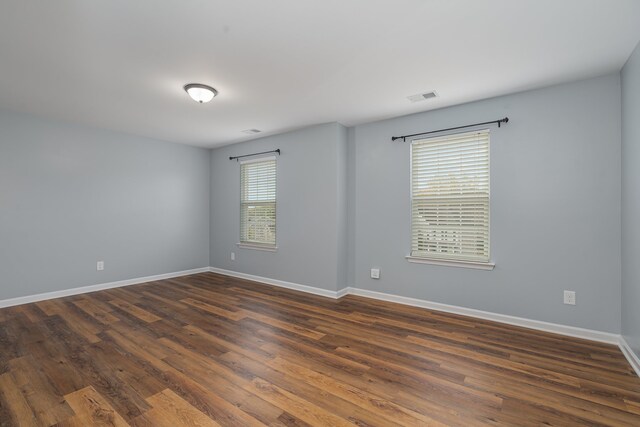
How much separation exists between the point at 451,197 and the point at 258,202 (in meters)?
3.11

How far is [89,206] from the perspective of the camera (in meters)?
4.52

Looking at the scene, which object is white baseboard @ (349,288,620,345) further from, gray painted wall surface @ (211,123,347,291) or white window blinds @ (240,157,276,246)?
white window blinds @ (240,157,276,246)

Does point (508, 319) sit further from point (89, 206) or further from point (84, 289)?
point (89, 206)

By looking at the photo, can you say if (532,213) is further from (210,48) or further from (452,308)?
(210,48)

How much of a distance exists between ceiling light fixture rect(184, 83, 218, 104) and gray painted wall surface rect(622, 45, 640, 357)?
355 cm

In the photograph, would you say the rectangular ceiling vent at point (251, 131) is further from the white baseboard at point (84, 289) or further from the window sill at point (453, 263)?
the window sill at point (453, 263)

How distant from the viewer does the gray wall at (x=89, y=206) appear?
3.89 m

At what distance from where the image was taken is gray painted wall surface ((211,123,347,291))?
4301 millimetres

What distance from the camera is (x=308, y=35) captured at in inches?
87.8

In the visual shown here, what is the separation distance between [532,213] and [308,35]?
2721 millimetres

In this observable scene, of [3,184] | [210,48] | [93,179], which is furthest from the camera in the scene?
[93,179]

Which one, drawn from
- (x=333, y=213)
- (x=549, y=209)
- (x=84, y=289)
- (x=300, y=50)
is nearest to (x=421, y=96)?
(x=300, y=50)

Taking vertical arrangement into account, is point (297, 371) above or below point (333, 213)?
below

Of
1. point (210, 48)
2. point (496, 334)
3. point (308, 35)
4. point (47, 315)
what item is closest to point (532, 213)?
point (496, 334)
